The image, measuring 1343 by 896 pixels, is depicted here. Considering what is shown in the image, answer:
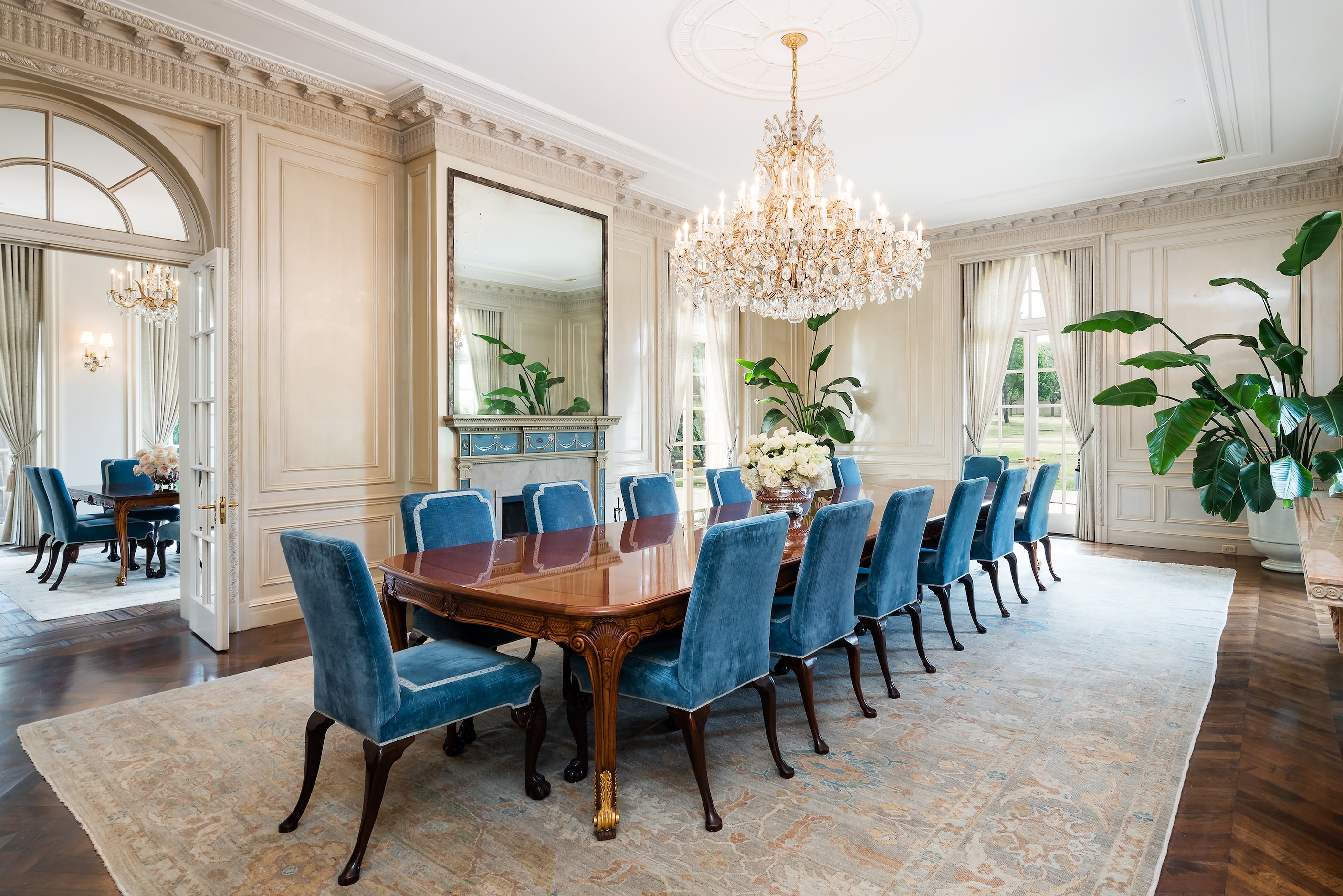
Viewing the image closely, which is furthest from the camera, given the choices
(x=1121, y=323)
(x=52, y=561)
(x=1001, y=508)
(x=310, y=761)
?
(x=1121, y=323)

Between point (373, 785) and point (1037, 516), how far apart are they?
445 cm

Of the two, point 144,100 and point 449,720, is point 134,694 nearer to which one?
point 449,720

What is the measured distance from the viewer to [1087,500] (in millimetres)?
6973

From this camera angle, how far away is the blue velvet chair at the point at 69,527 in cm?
533

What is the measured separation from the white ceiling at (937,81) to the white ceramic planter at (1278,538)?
2.70 meters

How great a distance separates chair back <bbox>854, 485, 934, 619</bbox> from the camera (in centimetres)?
307

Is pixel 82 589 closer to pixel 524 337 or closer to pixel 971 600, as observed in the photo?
pixel 524 337

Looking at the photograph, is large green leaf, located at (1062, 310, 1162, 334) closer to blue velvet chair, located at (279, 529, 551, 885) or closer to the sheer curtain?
the sheer curtain

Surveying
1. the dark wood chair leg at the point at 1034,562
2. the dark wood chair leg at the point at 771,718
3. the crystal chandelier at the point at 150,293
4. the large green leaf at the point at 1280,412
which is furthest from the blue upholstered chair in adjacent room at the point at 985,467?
the crystal chandelier at the point at 150,293

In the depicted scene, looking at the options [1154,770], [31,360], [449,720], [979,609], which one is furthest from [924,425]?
[31,360]

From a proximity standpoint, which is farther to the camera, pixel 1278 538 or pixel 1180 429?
pixel 1278 538

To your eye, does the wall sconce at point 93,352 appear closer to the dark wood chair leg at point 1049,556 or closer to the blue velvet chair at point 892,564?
the blue velvet chair at point 892,564

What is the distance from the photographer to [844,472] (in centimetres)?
586

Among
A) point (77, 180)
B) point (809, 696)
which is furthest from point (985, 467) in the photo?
point (77, 180)
